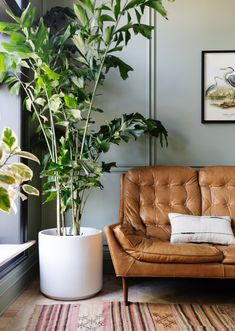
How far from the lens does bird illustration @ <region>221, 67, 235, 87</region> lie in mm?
2857

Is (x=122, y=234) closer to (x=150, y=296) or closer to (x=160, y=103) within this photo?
(x=150, y=296)

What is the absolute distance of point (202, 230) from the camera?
225 cm

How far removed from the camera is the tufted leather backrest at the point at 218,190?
2.52 metres

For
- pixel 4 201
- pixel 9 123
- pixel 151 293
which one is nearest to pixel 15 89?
pixel 9 123

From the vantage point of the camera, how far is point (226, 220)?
235cm

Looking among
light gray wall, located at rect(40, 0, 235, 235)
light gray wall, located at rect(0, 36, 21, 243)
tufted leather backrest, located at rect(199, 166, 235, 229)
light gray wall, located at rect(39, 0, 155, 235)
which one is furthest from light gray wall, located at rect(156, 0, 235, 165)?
light gray wall, located at rect(0, 36, 21, 243)

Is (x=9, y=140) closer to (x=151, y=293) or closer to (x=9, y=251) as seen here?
(x=9, y=251)

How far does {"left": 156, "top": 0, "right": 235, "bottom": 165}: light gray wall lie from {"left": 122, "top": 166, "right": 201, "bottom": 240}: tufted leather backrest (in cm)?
30

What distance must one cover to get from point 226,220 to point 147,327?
1.00 meters

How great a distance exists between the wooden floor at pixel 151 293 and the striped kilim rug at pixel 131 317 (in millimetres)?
94

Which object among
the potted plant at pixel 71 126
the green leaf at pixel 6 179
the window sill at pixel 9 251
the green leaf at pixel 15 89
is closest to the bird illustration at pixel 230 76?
the potted plant at pixel 71 126

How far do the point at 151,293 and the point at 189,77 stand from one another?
1881mm

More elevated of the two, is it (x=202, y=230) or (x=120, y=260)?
(x=202, y=230)

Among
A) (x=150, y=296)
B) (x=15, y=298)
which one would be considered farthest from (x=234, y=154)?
(x=15, y=298)
